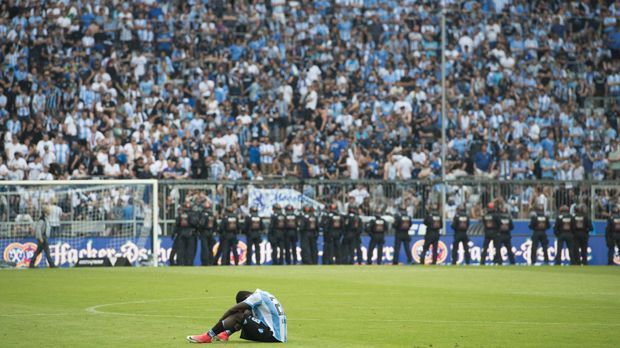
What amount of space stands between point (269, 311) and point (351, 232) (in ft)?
68.1

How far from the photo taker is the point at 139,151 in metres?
35.5

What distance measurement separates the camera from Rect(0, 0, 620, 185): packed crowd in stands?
36.1 metres

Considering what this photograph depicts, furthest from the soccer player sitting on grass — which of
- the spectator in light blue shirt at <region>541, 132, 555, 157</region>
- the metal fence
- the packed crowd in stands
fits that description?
the spectator in light blue shirt at <region>541, 132, 555, 157</region>

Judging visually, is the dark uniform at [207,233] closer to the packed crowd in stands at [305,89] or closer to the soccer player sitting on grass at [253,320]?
the packed crowd in stands at [305,89]

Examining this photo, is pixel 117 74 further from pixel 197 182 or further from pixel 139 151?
pixel 197 182

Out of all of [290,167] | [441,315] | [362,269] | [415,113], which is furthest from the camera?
[415,113]

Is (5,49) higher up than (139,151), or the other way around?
(5,49)

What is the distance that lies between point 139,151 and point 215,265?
466cm

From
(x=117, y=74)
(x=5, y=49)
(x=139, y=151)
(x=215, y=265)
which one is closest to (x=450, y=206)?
(x=215, y=265)

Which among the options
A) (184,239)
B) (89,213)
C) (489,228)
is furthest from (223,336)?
(489,228)

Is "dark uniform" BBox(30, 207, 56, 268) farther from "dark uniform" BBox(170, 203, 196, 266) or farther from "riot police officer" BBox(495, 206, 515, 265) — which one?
"riot police officer" BBox(495, 206, 515, 265)

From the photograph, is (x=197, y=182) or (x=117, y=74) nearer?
(x=197, y=182)

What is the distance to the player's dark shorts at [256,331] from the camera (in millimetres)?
13117

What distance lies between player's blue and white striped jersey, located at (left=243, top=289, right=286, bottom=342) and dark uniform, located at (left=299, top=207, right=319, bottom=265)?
20.1 metres
